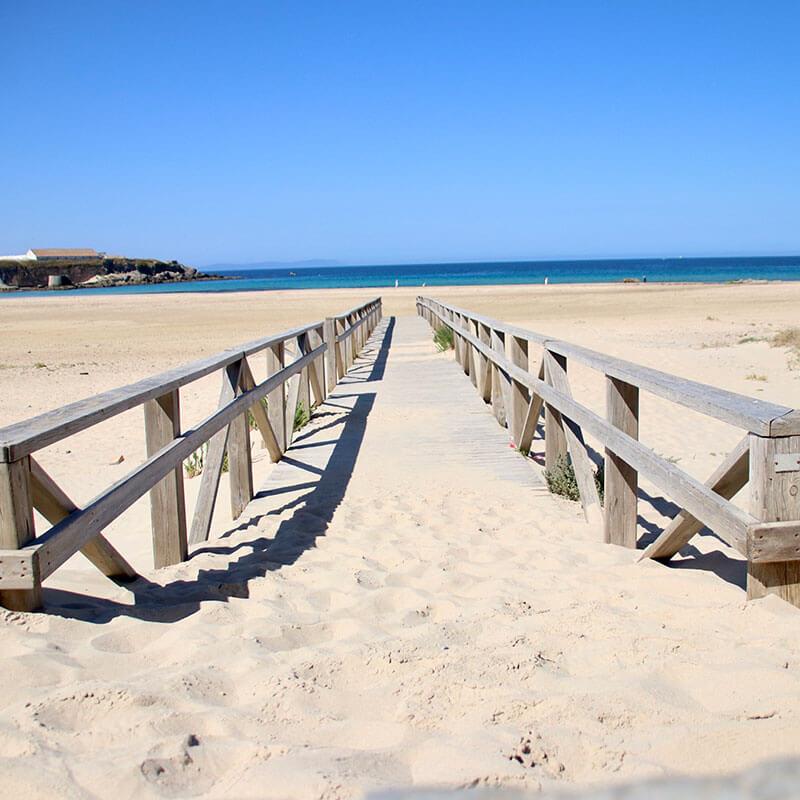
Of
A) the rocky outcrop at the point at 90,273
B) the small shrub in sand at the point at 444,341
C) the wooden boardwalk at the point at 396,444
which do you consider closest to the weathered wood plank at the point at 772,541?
the wooden boardwalk at the point at 396,444

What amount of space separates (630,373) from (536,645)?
1729 millimetres

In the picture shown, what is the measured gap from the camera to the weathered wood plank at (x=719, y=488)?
11.0 feet

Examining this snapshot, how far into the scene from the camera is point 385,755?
7.49 feet

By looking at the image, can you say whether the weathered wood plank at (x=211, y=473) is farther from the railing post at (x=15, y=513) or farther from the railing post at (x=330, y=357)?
the railing post at (x=330, y=357)

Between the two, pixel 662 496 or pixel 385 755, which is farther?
pixel 662 496

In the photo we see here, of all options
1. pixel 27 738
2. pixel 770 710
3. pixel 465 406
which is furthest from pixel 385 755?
pixel 465 406

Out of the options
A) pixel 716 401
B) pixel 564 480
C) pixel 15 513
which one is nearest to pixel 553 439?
pixel 564 480

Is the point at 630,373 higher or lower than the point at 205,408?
higher

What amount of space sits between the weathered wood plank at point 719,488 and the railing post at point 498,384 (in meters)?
4.85

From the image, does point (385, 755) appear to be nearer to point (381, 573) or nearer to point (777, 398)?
point (381, 573)

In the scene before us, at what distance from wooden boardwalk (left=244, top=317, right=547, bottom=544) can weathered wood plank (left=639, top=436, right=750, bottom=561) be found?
2.10 metres

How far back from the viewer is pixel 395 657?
9.74 ft

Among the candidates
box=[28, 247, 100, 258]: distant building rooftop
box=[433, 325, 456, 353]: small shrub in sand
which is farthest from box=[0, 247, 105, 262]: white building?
box=[433, 325, 456, 353]: small shrub in sand

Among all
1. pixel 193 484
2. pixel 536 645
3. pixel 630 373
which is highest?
pixel 630 373
